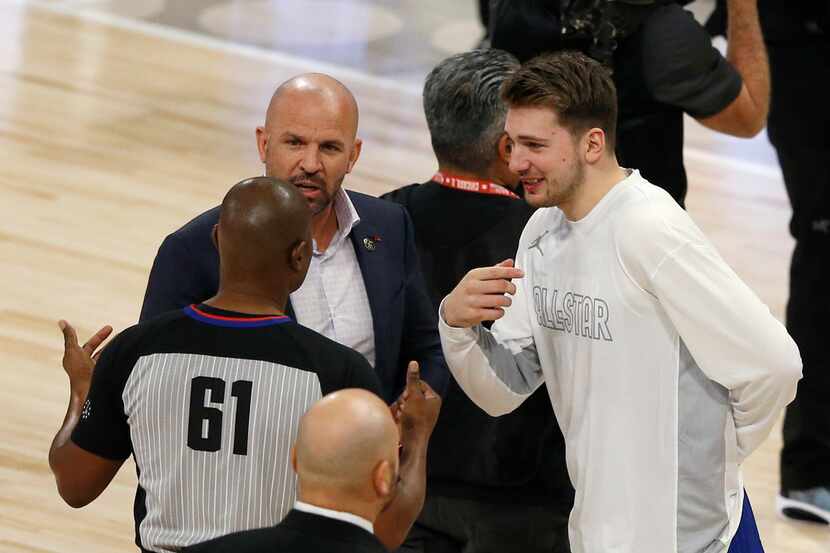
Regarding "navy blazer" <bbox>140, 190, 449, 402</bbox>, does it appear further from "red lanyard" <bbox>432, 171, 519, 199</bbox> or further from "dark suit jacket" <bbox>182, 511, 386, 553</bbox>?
"dark suit jacket" <bbox>182, 511, 386, 553</bbox>

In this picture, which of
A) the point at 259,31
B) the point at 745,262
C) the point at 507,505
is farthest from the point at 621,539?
the point at 259,31

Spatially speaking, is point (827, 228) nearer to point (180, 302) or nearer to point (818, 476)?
point (818, 476)

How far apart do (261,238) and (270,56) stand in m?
7.11

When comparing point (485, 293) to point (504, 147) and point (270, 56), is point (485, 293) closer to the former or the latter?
point (504, 147)

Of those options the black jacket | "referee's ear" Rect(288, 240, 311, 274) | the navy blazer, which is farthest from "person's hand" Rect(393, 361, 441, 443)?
the black jacket

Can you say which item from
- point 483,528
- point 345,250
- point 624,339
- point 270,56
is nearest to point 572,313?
point 624,339

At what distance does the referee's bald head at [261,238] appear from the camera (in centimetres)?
268

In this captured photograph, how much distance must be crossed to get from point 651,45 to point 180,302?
5.71 ft

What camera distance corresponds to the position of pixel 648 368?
9.81ft

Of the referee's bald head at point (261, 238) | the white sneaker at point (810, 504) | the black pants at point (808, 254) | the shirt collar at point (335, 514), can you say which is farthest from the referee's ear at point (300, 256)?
the white sneaker at point (810, 504)

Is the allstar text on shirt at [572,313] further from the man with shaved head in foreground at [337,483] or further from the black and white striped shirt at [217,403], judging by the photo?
the man with shaved head in foreground at [337,483]

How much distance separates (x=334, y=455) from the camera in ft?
7.58

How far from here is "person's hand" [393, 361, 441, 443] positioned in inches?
112

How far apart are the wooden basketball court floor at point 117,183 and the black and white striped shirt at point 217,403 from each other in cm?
192
